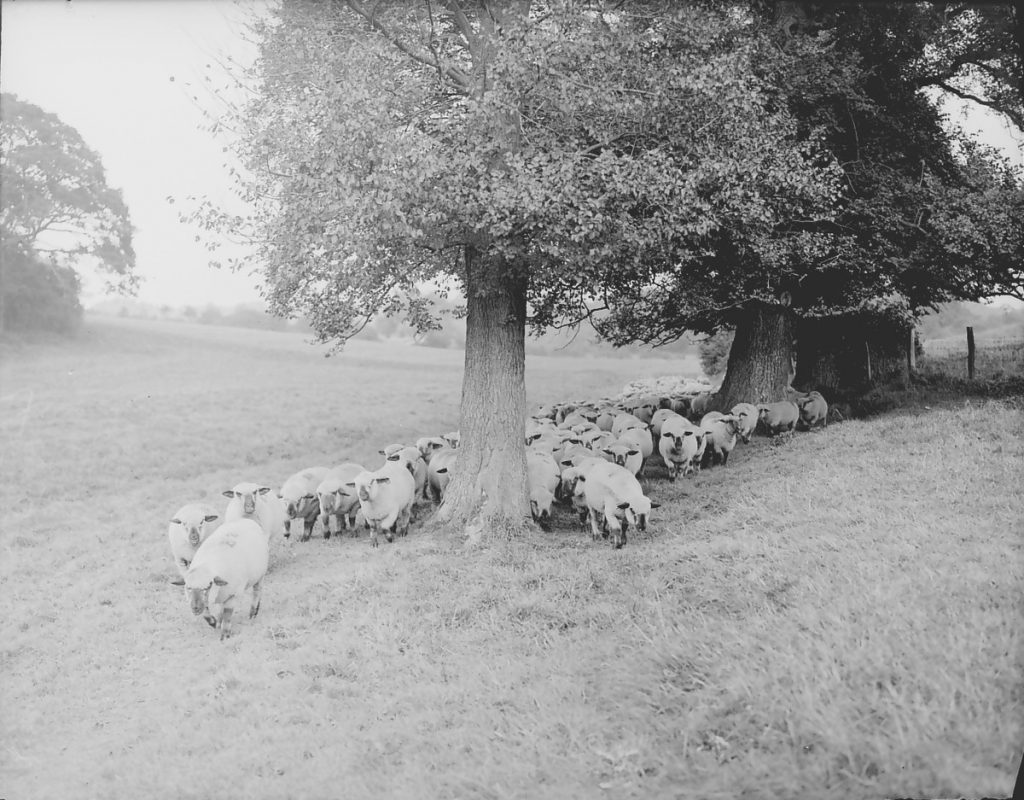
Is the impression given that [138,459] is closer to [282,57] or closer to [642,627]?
[282,57]

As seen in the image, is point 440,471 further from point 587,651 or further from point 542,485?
point 587,651

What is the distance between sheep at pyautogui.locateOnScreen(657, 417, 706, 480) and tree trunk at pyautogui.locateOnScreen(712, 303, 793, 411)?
4494 millimetres

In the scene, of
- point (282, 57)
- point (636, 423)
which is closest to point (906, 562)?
point (636, 423)

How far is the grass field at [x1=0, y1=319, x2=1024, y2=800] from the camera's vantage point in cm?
434

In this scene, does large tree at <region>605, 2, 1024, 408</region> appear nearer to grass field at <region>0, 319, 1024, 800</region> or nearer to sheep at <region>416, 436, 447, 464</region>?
grass field at <region>0, 319, 1024, 800</region>

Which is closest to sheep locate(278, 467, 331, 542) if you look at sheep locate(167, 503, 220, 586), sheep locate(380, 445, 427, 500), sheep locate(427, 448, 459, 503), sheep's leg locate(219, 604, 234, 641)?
sheep locate(380, 445, 427, 500)

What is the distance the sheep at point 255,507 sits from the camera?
36.5ft

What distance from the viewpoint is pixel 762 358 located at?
1902 cm

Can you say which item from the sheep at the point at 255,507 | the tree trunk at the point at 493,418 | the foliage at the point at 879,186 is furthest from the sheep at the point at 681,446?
the sheep at the point at 255,507

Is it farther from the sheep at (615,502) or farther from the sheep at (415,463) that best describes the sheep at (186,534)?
the sheep at (615,502)

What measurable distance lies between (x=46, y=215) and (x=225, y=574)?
71.1 feet

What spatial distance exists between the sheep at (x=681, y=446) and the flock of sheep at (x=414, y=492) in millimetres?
22

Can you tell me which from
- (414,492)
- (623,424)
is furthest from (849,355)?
(414,492)

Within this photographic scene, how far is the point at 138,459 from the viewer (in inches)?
733
